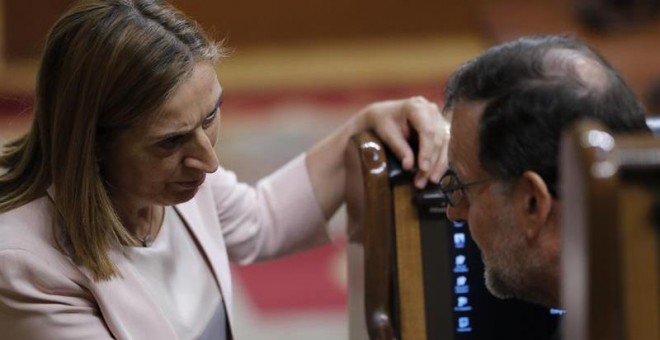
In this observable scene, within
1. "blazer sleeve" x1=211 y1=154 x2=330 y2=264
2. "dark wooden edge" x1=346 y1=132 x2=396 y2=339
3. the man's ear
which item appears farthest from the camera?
"blazer sleeve" x1=211 y1=154 x2=330 y2=264

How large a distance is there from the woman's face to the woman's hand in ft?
0.84

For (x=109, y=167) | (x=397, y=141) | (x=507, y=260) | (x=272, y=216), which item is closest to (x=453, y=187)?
(x=507, y=260)

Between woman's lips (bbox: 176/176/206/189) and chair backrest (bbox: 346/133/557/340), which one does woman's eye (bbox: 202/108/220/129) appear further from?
chair backrest (bbox: 346/133/557/340)

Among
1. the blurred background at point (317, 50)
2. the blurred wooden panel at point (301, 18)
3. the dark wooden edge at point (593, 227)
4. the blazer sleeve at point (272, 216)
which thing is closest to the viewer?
the dark wooden edge at point (593, 227)

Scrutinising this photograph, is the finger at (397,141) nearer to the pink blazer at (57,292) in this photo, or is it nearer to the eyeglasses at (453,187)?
the eyeglasses at (453,187)

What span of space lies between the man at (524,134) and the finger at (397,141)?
0.90 ft

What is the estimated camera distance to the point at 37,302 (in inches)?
53.9

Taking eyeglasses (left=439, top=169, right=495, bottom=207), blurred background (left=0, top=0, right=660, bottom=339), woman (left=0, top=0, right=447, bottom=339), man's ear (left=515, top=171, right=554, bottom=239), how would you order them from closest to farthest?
man's ear (left=515, top=171, right=554, bottom=239) → eyeglasses (left=439, top=169, right=495, bottom=207) → woman (left=0, top=0, right=447, bottom=339) → blurred background (left=0, top=0, right=660, bottom=339)

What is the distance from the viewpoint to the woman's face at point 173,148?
1354 mm

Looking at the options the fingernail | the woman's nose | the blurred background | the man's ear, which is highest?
the blurred background

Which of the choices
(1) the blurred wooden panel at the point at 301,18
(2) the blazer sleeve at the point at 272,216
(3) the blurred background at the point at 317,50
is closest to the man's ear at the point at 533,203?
(2) the blazer sleeve at the point at 272,216

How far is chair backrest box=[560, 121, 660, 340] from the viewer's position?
74 centimetres

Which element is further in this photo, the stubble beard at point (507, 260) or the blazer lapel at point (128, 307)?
the blazer lapel at point (128, 307)

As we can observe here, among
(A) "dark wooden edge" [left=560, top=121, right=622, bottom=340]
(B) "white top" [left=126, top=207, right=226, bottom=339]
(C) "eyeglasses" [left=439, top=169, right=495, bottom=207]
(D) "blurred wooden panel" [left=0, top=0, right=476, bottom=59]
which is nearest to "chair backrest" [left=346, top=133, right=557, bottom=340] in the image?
(C) "eyeglasses" [left=439, top=169, right=495, bottom=207]
